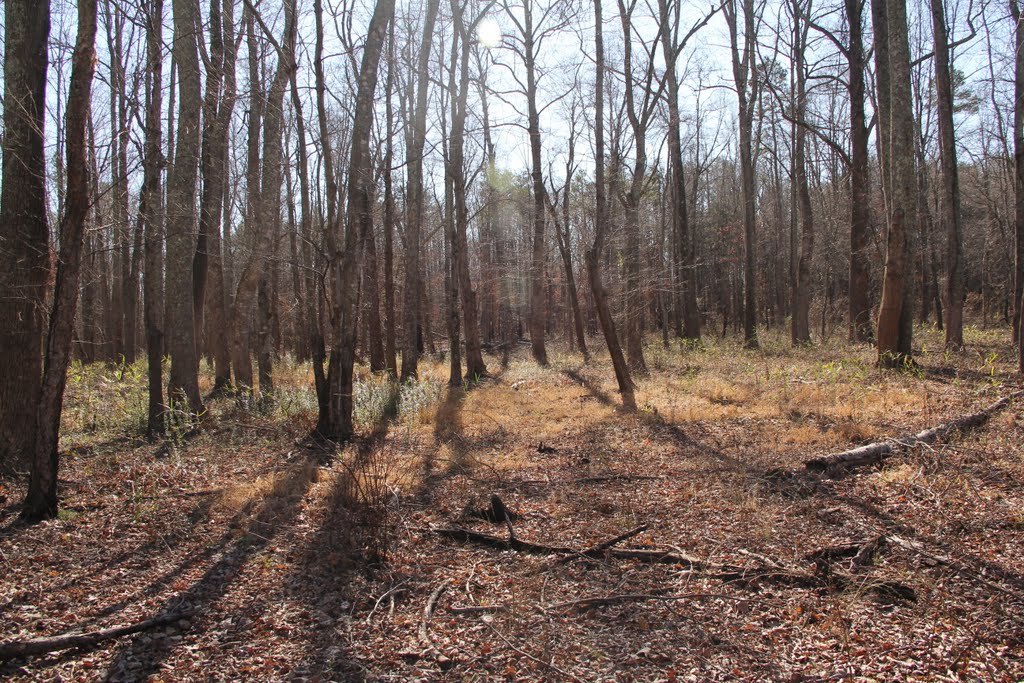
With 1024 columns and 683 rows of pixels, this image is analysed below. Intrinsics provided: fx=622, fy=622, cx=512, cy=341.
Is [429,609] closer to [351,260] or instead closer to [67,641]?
[67,641]

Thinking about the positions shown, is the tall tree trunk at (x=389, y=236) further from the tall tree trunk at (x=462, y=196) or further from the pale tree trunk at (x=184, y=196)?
the pale tree trunk at (x=184, y=196)

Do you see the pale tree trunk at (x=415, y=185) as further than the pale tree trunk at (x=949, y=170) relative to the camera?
No

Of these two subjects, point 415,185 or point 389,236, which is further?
point 389,236

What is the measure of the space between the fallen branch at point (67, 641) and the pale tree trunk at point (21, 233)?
352cm

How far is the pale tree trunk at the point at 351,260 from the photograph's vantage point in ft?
27.0

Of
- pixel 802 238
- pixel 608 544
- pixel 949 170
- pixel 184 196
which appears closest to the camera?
pixel 608 544

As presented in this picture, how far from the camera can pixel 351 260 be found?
8281 millimetres

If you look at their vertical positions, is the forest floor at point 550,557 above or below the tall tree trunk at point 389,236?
below

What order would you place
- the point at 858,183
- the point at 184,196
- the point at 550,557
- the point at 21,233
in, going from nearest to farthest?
the point at 550,557 → the point at 21,233 → the point at 184,196 → the point at 858,183

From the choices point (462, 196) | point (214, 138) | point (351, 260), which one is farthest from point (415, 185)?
point (351, 260)

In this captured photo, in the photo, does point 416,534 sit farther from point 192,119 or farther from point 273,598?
point 192,119

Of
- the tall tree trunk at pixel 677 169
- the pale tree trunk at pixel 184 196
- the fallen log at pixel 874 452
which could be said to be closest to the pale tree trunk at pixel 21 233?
the pale tree trunk at pixel 184 196

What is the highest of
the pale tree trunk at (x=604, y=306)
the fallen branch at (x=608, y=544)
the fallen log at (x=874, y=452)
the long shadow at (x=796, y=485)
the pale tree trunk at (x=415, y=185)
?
the pale tree trunk at (x=415, y=185)

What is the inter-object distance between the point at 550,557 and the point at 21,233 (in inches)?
234
